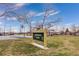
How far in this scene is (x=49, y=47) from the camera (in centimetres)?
176

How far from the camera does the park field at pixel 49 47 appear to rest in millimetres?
1729

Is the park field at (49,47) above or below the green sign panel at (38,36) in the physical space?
below

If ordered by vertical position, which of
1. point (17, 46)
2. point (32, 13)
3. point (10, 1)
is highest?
point (10, 1)

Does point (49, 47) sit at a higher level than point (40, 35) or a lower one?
lower

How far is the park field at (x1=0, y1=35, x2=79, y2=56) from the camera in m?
1.73

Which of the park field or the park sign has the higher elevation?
the park sign

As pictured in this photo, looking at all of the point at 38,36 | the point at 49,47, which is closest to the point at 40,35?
the point at 38,36

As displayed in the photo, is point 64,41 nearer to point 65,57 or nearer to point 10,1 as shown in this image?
point 65,57

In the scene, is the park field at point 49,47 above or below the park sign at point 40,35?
below

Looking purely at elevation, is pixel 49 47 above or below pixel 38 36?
below

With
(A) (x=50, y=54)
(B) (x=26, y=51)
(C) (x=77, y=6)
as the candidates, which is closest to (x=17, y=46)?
(B) (x=26, y=51)

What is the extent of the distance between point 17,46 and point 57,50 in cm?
40

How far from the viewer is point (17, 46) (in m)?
1.75

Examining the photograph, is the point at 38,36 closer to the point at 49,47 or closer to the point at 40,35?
the point at 40,35
